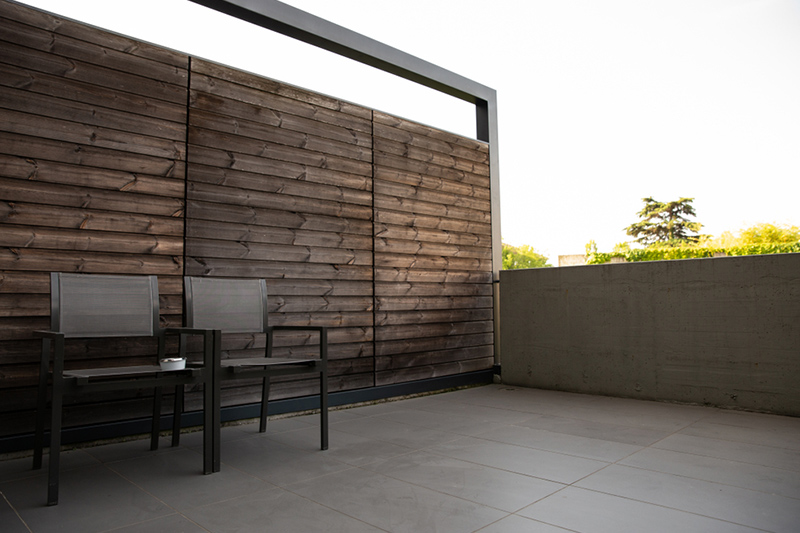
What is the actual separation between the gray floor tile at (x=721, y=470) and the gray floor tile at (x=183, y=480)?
163cm

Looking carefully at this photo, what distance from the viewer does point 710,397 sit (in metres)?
3.38

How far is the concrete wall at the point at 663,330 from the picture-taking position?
10.4ft

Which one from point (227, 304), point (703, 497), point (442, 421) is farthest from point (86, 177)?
point (703, 497)

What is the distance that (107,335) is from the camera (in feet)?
7.55

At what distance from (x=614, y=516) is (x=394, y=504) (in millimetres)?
707

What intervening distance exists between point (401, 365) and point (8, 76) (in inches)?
116

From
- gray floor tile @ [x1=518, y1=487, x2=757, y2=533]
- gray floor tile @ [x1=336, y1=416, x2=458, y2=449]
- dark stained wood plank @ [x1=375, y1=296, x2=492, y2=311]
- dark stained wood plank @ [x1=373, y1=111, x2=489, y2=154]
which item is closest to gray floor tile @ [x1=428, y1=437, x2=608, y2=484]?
gray floor tile @ [x1=336, y1=416, x2=458, y2=449]

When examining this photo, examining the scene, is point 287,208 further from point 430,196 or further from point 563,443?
point 563,443

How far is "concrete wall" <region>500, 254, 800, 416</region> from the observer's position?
3.16m

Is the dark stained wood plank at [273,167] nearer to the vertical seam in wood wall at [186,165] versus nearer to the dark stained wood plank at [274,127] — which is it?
the vertical seam in wood wall at [186,165]

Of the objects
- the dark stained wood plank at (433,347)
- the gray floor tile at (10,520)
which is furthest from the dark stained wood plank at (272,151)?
the gray floor tile at (10,520)

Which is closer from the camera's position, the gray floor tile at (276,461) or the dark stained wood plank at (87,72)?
the gray floor tile at (276,461)

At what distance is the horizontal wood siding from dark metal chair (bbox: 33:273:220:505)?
501 mm

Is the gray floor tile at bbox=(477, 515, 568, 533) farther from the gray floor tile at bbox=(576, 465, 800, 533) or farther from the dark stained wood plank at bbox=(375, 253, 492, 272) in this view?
the dark stained wood plank at bbox=(375, 253, 492, 272)
